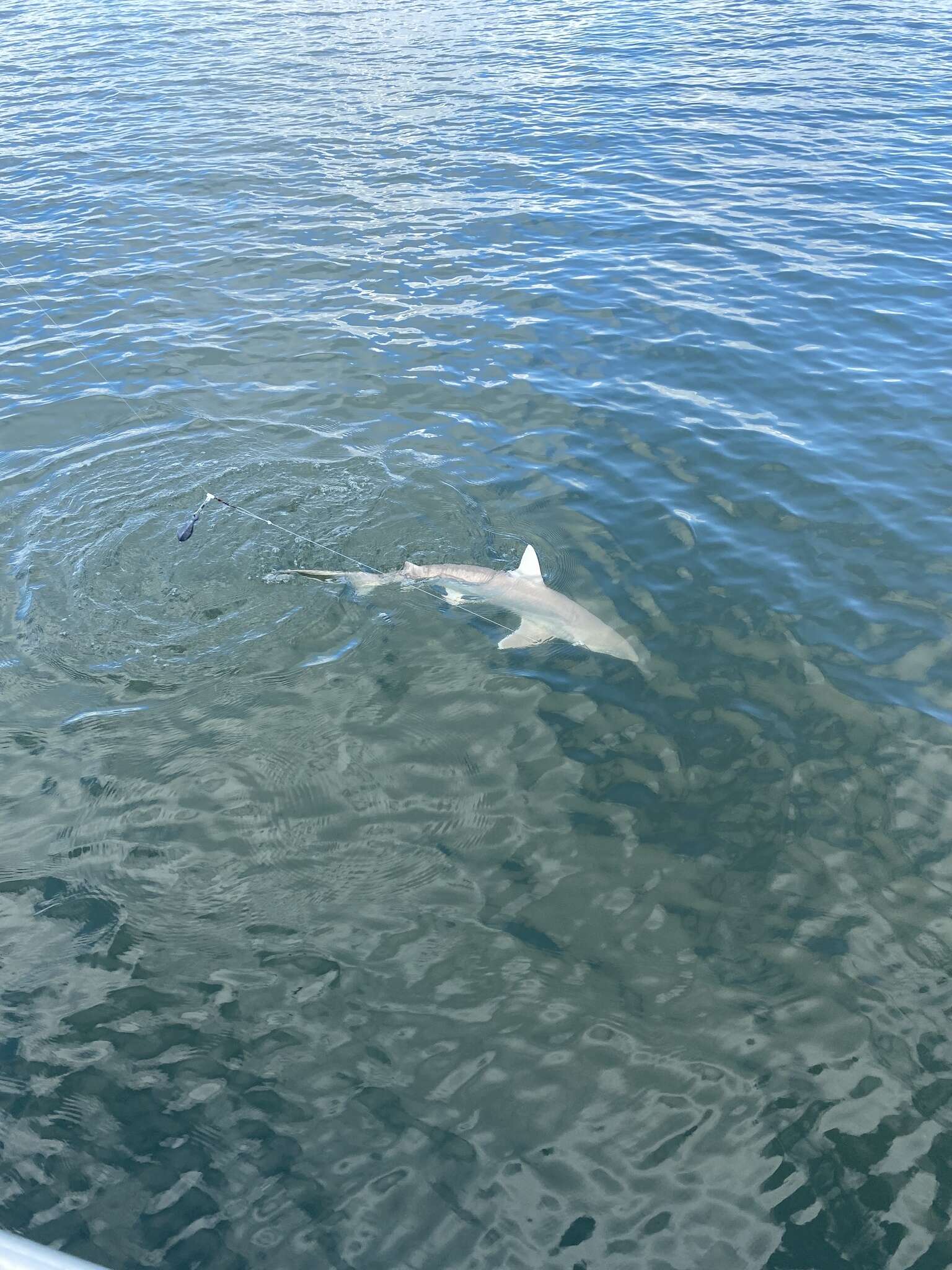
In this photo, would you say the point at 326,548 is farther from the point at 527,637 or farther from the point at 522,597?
the point at 527,637

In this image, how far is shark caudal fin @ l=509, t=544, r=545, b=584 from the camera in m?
11.5

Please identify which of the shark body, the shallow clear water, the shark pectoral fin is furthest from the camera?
the shark pectoral fin

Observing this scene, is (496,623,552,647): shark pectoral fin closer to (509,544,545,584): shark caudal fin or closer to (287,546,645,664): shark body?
(287,546,645,664): shark body

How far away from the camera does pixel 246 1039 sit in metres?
7.61

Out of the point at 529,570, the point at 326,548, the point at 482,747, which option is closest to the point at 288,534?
the point at 326,548

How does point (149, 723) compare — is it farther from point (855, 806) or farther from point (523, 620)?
point (855, 806)

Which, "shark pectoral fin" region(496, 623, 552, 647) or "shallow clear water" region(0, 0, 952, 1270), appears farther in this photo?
"shark pectoral fin" region(496, 623, 552, 647)

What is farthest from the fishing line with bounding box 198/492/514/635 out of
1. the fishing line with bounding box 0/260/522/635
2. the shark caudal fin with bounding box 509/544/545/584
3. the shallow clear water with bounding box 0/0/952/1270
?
the shark caudal fin with bounding box 509/544/545/584

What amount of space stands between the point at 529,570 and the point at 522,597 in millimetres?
372

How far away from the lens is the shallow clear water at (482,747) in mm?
6863

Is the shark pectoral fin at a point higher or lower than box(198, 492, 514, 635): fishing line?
lower

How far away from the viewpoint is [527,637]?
451 inches

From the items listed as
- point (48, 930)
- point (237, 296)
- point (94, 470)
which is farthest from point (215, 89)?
point (48, 930)

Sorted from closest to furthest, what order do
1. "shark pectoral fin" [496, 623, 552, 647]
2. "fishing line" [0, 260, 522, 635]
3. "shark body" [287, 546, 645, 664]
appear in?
1. "shark body" [287, 546, 645, 664]
2. "shark pectoral fin" [496, 623, 552, 647]
3. "fishing line" [0, 260, 522, 635]
